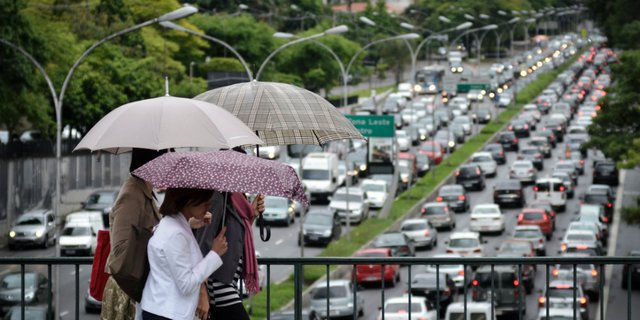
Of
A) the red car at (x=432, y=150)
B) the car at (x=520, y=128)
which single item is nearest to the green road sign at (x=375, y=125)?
the red car at (x=432, y=150)

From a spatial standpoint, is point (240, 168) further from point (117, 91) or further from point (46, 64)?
point (117, 91)

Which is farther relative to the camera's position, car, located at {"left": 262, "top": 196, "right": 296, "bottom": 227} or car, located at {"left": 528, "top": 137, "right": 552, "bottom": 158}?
car, located at {"left": 528, "top": 137, "right": 552, "bottom": 158}

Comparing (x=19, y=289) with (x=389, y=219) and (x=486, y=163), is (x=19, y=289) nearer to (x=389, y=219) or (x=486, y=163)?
(x=389, y=219)

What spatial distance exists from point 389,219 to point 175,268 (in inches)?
1967

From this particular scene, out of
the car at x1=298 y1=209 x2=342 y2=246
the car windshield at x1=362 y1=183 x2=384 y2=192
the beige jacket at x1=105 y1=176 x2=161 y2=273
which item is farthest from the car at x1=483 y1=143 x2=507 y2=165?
the beige jacket at x1=105 y1=176 x2=161 y2=273

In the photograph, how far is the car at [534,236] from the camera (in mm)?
48594

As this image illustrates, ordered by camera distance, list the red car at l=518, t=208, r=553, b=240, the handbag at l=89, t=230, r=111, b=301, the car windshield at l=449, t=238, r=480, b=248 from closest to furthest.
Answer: the handbag at l=89, t=230, r=111, b=301
the car windshield at l=449, t=238, r=480, b=248
the red car at l=518, t=208, r=553, b=240

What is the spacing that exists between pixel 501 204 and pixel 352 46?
45.4 metres

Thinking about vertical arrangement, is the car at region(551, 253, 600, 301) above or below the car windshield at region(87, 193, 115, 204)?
below

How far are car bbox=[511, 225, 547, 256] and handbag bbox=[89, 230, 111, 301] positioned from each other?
133 feet

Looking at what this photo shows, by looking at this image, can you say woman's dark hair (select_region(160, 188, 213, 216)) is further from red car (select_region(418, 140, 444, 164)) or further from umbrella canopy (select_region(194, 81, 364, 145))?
red car (select_region(418, 140, 444, 164))

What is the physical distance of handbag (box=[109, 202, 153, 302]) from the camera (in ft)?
26.0

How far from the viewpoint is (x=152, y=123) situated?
8578 mm

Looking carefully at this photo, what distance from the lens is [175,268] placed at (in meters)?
7.71
